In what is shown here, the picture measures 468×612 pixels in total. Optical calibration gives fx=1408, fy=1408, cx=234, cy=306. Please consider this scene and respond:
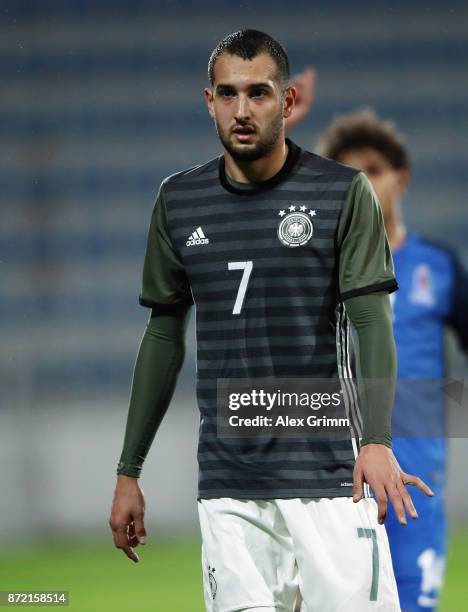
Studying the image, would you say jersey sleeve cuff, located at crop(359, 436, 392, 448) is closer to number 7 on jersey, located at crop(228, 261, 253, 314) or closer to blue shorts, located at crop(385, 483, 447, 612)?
number 7 on jersey, located at crop(228, 261, 253, 314)

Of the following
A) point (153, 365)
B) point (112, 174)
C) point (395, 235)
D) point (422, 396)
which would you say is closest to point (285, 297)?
point (153, 365)

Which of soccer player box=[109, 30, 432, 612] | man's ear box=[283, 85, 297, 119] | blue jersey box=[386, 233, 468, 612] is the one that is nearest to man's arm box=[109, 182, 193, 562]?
soccer player box=[109, 30, 432, 612]

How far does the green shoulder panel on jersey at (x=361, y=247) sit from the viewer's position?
3.04 meters

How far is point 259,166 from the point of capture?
316cm

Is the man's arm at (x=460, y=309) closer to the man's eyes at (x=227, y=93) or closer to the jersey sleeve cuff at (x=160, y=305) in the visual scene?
the jersey sleeve cuff at (x=160, y=305)

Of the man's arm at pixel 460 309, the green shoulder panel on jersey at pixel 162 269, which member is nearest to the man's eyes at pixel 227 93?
the green shoulder panel on jersey at pixel 162 269

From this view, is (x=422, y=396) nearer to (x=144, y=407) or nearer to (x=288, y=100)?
(x=144, y=407)

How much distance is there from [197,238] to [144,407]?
1.41 feet

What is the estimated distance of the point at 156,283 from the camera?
131 inches

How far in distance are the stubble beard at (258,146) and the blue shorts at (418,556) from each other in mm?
1563

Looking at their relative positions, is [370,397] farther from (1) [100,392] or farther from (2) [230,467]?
(1) [100,392]

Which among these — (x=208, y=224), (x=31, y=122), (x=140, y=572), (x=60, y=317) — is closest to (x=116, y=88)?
(x=31, y=122)

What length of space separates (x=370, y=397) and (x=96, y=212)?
8634 millimetres

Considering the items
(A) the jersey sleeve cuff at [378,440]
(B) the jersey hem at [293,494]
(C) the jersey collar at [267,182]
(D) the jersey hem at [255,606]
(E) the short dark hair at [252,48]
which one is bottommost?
(D) the jersey hem at [255,606]
